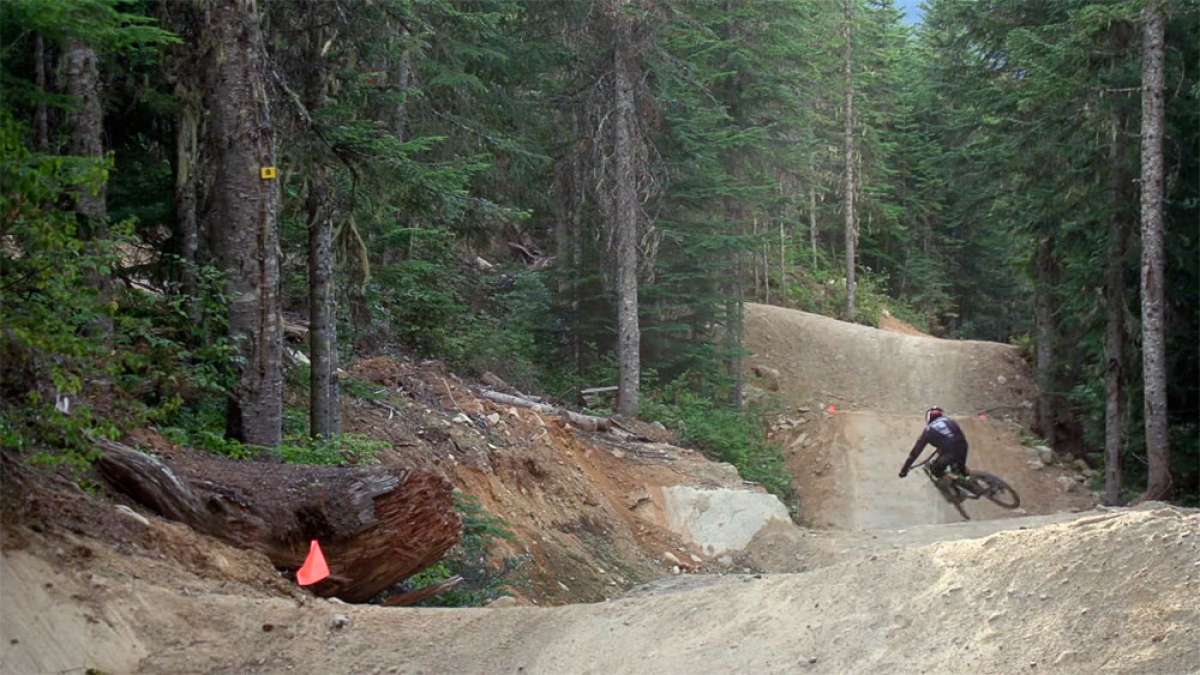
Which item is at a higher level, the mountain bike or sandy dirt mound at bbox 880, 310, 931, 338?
sandy dirt mound at bbox 880, 310, 931, 338

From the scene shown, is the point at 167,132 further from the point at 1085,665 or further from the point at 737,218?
the point at 737,218

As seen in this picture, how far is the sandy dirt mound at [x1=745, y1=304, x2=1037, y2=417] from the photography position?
107ft

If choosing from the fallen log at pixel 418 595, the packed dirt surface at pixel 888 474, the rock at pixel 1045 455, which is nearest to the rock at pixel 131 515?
the fallen log at pixel 418 595

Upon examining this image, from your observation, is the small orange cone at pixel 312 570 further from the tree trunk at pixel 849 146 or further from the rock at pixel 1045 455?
the tree trunk at pixel 849 146

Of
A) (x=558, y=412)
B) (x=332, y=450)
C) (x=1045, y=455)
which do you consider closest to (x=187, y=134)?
(x=332, y=450)

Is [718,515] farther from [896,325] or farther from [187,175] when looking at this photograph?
[896,325]

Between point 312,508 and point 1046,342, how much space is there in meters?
25.4

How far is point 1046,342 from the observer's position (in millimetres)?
29359

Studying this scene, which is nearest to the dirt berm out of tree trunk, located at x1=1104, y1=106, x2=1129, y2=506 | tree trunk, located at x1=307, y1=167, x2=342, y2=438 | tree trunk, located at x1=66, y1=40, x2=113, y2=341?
tree trunk, located at x1=1104, y1=106, x2=1129, y2=506

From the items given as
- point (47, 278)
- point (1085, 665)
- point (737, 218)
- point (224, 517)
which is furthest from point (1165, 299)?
point (47, 278)

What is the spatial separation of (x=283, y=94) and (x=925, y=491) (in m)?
17.6

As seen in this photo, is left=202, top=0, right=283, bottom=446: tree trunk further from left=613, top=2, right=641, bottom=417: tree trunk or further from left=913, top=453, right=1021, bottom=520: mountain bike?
left=913, top=453, right=1021, bottom=520: mountain bike

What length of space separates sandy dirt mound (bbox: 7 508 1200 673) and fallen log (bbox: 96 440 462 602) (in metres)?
0.66

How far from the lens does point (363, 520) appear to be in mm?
A: 8656
